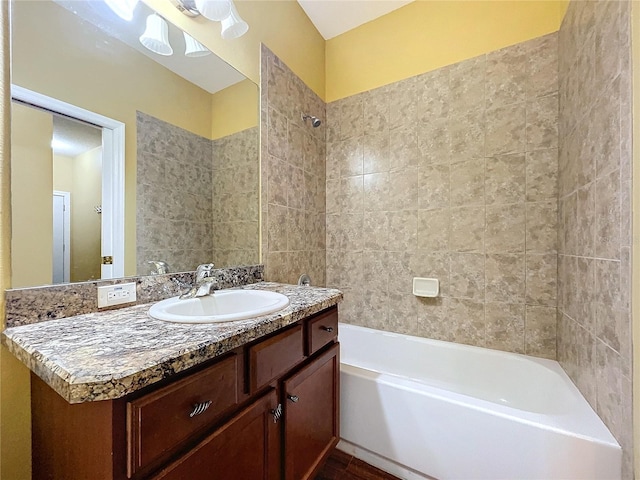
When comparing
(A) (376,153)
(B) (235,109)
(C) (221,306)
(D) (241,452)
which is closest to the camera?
(D) (241,452)

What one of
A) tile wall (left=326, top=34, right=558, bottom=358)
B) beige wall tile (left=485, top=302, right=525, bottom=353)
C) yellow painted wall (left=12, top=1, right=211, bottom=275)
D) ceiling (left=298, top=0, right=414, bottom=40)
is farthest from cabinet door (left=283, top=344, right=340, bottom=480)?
ceiling (left=298, top=0, right=414, bottom=40)

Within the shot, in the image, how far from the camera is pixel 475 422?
1.07 meters

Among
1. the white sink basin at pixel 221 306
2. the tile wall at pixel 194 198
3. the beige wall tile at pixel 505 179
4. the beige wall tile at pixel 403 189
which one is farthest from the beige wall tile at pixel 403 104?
the white sink basin at pixel 221 306

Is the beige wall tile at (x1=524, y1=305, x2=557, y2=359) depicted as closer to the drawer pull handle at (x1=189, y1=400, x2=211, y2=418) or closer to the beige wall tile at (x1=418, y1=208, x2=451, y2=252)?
the beige wall tile at (x1=418, y1=208, x2=451, y2=252)

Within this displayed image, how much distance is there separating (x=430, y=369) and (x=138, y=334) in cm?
176

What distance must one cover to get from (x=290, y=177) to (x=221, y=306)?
996 millimetres

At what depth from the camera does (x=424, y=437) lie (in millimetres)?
1183

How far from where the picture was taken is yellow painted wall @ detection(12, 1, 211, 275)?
809 mm

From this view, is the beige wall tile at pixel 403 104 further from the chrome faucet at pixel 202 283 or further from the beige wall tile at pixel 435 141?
the chrome faucet at pixel 202 283

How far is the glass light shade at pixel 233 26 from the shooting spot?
4.34 feet

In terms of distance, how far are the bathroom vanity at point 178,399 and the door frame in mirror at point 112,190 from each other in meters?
0.22

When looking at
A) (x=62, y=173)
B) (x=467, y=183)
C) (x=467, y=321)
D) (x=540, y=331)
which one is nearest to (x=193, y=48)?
(x=62, y=173)

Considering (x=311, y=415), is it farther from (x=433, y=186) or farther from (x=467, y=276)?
(x=433, y=186)

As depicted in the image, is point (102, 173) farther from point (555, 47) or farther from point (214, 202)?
point (555, 47)
